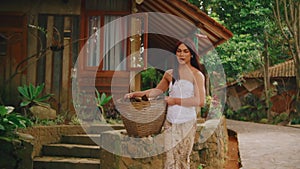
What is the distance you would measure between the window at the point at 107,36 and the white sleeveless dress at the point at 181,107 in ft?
17.1

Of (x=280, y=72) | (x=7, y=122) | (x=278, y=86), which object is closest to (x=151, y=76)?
(x=7, y=122)

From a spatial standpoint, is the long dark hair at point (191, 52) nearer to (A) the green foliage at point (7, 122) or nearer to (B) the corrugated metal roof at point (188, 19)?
(A) the green foliage at point (7, 122)

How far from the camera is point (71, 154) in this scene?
19.6 ft

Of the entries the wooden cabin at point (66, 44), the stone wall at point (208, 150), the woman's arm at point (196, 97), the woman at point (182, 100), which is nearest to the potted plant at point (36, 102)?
the wooden cabin at point (66, 44)

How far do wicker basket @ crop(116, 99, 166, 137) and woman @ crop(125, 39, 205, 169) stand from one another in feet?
0.91

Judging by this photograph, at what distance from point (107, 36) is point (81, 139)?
2.49m

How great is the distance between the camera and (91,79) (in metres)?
7.73

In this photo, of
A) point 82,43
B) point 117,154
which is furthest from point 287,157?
point 82,43

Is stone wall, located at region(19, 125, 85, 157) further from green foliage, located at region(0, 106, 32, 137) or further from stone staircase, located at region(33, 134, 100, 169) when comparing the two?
green foliage, located at region(0, 106, 32, 137)

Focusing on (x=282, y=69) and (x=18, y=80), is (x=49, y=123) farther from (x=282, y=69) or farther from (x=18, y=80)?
(x=282, y=69)

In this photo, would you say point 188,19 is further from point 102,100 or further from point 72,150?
point 72,150

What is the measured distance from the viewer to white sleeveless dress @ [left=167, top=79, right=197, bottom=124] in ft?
8.57

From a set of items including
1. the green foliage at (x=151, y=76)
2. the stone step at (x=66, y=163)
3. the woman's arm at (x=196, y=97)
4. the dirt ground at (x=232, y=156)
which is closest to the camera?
the woman's arm at (x=196, y=97)

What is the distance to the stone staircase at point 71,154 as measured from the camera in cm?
556
